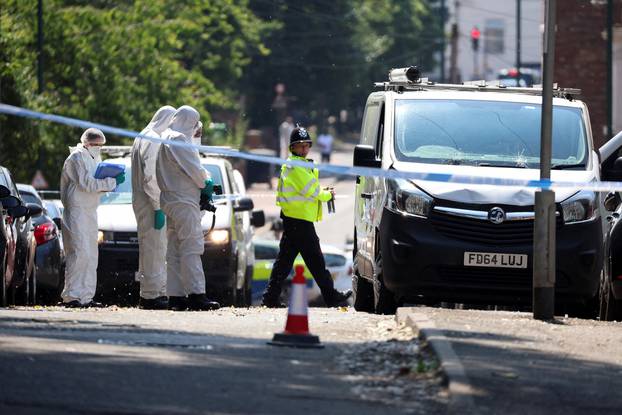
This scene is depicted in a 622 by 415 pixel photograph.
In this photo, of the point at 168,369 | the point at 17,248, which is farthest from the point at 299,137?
the point at 168,369

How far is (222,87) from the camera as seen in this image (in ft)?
242

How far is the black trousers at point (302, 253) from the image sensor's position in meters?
17.0

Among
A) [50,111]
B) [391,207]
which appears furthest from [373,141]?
[50,111]

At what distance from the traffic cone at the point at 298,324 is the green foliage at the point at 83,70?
27927 mm

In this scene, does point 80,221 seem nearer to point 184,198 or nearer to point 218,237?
point 184,198

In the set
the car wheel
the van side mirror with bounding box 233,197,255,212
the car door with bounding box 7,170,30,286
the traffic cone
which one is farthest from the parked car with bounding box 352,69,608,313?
the van side mirror with bounding box 233,197,255,212

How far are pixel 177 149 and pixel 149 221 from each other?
4.58 ft

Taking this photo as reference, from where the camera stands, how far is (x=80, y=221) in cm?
1694

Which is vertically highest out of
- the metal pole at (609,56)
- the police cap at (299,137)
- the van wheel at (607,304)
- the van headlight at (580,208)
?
the metal pole at (609,56)

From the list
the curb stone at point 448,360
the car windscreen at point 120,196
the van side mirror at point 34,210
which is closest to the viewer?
the curb stone at point 448,360

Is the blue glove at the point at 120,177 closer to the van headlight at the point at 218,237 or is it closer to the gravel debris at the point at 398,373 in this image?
the van headlight at the point at 218,237

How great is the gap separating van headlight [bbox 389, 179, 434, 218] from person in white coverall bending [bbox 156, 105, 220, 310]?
6.53 ft

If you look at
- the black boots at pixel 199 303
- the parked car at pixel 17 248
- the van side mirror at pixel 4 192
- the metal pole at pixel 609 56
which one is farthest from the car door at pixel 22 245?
the metal pole at pixel 609 56

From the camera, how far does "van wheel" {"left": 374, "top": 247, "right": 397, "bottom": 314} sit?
14758 millimetres
